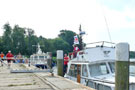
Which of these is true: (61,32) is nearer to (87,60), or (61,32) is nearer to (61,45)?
(61,45)

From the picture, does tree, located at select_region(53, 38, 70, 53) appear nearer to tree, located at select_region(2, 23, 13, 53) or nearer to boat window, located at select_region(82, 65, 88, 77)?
tree, located at select_region(2, 23, 13, 53)

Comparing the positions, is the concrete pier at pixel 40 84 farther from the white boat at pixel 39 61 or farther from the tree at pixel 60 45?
the tree at pixel 60 45

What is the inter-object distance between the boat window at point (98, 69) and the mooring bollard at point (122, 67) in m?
5.78

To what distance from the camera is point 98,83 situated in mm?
8883

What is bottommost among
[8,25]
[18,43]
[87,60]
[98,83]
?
[98,83]

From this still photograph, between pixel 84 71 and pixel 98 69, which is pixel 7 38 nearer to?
pixel 84 71

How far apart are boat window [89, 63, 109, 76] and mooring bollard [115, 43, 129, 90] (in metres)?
5.78

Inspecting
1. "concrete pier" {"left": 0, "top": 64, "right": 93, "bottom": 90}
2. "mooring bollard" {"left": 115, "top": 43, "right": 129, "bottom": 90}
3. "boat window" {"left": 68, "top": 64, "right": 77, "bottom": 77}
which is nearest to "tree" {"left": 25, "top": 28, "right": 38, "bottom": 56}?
"boat window" {"left": 68, "top": 64, "right": 77, "bottom": 77}

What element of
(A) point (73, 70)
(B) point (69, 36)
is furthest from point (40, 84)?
(B) point (69, 36)

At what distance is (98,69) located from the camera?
11.0m

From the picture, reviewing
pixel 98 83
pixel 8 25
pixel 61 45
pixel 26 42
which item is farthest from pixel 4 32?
pixel 98 83

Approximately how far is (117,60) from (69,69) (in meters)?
8.35

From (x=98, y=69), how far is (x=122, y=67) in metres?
6.11

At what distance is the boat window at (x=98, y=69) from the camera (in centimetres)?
1079
